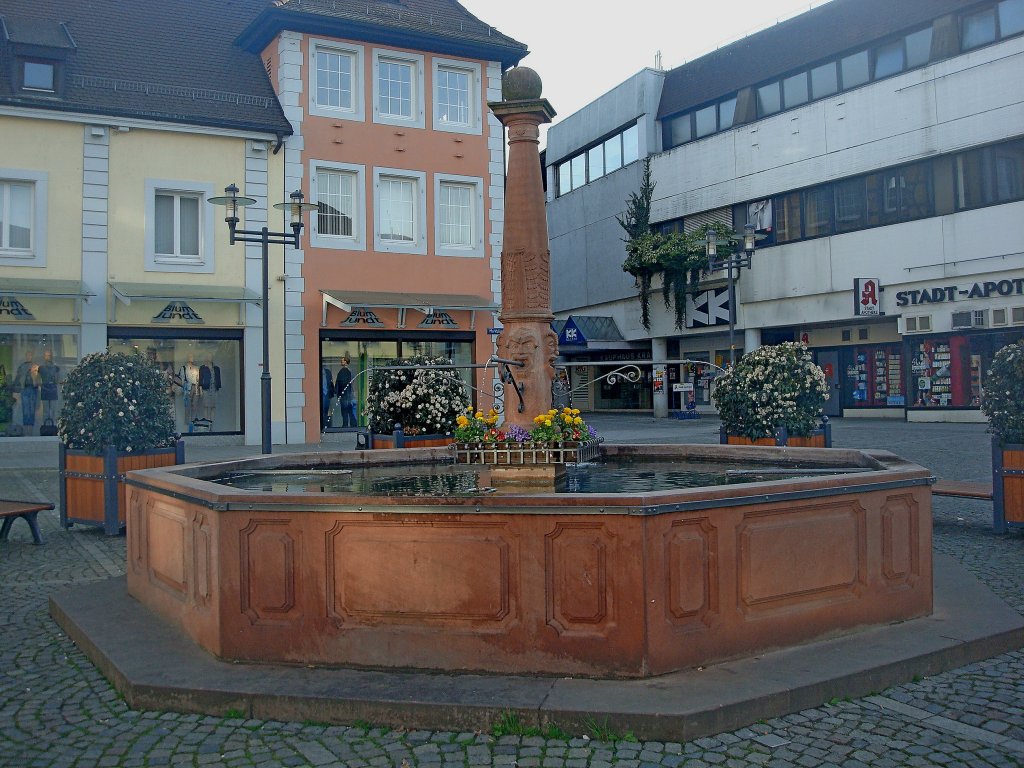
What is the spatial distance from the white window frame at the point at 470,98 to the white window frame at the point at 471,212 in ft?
4.06

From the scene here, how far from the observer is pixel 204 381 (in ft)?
75.3

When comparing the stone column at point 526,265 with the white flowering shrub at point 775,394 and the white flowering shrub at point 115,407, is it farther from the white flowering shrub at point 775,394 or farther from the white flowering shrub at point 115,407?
the white flowering shrub at point 775,394

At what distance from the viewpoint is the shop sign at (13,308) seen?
20641mm

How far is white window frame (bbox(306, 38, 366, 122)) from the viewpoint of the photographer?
931 inches

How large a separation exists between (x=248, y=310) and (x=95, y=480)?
500 inches

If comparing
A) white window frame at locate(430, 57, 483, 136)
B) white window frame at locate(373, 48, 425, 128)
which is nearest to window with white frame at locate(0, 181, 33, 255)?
white window frame at locate(373, 48, 425, 128)

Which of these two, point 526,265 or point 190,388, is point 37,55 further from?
point 526,265

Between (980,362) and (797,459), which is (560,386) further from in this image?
(980,362)

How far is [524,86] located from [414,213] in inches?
685

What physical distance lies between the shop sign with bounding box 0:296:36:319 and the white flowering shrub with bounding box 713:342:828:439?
15327 millimetres

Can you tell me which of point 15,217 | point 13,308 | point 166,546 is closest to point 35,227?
point 15,217

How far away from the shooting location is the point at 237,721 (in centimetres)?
488

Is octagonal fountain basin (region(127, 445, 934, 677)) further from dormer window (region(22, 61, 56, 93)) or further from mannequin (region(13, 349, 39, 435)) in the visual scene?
dormer window (region(22, 61, 56, 93))

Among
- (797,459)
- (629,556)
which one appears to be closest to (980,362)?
(797,459)
